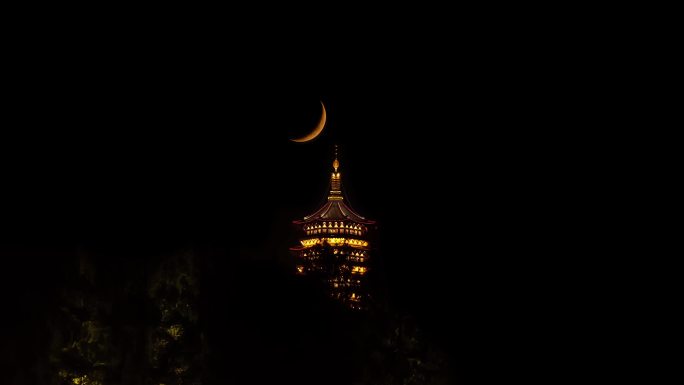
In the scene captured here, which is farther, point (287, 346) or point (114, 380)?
point (287, 346)

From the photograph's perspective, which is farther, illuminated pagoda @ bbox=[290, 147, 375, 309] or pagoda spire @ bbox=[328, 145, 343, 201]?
pagoda spire @ bbox=[328, 145, 343, 201]

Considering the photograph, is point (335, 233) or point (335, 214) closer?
point (335, 233)

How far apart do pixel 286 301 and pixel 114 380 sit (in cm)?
414

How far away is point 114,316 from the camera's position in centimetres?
1723

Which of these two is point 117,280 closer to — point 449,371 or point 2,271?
A: point 2,271

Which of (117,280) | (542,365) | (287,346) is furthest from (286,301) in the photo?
(542,365)

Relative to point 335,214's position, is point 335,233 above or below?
below

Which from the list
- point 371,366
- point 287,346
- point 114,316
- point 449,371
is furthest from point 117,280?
point 449,371

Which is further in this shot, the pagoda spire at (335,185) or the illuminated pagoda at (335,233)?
the pagoda spire at (335,185)

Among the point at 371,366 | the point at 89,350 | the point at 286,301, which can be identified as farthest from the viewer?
the point at 286,301

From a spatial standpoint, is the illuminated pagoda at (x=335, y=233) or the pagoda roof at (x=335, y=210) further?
the pagoda roof at (x=335, y=210)

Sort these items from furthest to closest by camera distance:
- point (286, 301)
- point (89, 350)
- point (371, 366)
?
point (286, 301) < point (371, 366) < point (89, 350)

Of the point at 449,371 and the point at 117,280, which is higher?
the point at 117,280

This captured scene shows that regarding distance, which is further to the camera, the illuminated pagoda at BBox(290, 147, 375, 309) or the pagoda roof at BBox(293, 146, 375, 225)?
the pagoda roof at BBox(293, 146, 375, 225)
